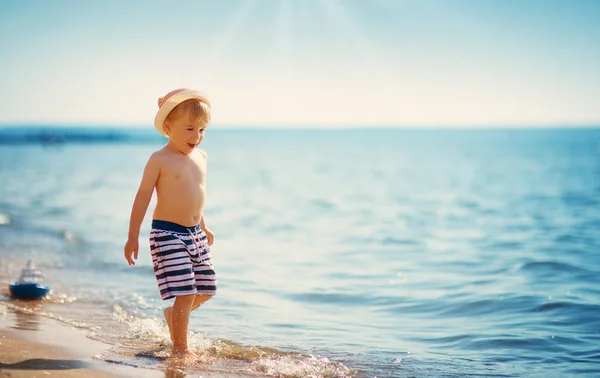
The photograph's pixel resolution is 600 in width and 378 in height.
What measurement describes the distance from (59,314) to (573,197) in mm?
19863

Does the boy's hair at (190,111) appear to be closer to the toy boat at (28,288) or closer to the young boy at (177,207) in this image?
the young boy at (177,207)

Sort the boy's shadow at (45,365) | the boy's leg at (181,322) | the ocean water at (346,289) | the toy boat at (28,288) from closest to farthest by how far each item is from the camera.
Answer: the boy's shadow at (45,365) < the boy's leg at (181,322) < the ocean water at (346,289) < the toy boat at (28,288)

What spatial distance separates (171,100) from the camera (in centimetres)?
433

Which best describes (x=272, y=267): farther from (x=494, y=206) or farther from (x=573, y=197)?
(x=573, y=197)

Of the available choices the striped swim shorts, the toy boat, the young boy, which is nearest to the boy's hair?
the young boy

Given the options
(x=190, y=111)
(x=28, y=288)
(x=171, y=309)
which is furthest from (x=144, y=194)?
(x=28, y=288)

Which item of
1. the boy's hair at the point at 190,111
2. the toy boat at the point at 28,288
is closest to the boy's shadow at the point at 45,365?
the boy's hair at the point at 190,111

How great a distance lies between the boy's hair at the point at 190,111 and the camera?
4.36 metres

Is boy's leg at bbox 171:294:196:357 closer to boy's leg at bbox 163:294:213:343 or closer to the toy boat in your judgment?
boy's leg at bbox 163:294:213:343

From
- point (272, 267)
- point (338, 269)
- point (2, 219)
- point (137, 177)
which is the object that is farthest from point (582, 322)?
point (137, 177)

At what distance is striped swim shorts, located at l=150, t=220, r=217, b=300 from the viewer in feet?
14.2

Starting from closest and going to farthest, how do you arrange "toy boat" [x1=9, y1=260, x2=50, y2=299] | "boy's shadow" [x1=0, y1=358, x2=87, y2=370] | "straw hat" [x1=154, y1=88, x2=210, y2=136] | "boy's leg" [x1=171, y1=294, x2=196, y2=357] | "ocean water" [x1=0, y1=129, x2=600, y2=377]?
"boy's shadow" [x1=0, y1=358, x2=87, y2=370] → "straw hat" [x1=154, y1=88, x2=210, y2=136] → "boy's leg" [x1=171, y1=294, x2=196, y2=357] → "ocean water" [x1=0, y1=129, x2=600, y2=377] → "toy boat" [x1=9, y1=260, x2=50, y2=299]

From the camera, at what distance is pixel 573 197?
2212 cm

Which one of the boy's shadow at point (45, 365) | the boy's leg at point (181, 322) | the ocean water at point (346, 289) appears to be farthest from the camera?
the ocean water at point (346, 289)
